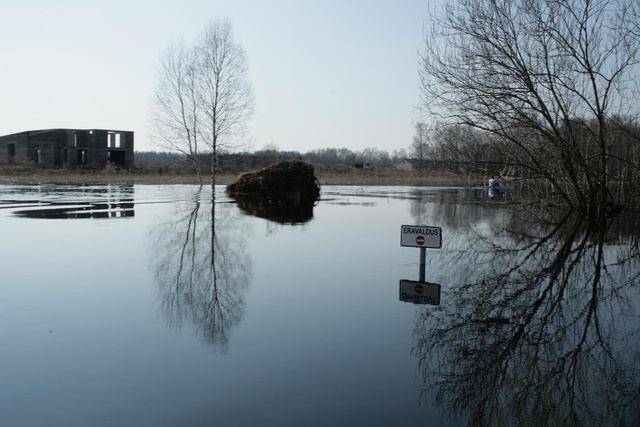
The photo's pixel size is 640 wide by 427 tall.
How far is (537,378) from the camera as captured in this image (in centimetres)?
467

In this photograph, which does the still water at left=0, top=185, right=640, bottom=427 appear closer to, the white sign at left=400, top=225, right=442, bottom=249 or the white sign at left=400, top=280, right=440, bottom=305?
the white sign at left=400, top=280, right=440, bottom=305

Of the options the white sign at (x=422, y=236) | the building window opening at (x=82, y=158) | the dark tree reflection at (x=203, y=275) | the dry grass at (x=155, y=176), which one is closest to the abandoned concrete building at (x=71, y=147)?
the building window opening at (x=82, y=158)

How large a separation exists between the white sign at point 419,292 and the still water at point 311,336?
15 cm

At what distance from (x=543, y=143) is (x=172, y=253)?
14366 mm

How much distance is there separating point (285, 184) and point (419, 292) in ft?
79.2

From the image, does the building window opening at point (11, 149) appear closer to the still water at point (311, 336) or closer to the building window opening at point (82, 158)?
the building window opening at point (82, 158)

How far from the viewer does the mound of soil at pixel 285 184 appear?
3159 cm

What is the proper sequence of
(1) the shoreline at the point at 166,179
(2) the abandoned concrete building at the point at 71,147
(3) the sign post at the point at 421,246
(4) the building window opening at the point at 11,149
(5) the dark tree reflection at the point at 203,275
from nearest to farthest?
(5) the dark tree reflection at the point at 203,275 → (3) the sign post at the point at 421,246 → (1) the shoreline at the point at 166,179 → (2) the abandoned concrete building at the point at 71,147 → (4) the building window opening at the point at 11,149

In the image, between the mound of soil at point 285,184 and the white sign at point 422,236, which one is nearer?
the white sign at point 422,236

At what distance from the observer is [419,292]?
788 cm

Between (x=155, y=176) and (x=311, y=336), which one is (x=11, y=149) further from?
(x=311, y=336)

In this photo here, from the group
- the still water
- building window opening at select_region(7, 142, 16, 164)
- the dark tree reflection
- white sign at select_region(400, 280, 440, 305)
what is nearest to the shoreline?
the dark tree reflection

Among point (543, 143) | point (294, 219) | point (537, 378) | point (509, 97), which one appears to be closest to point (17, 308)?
point (537, 378)

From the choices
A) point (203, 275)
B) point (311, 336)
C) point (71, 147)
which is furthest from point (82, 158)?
point (311, 336)
